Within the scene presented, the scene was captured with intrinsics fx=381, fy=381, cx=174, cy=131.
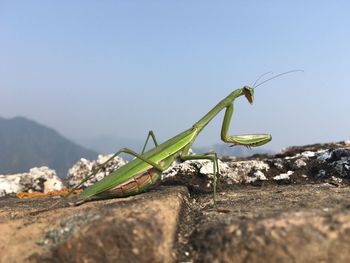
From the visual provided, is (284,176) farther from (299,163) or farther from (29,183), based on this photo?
(29,183)

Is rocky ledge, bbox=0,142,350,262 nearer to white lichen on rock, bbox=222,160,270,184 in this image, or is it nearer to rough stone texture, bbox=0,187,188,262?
rough stone texture, bbox=0,187,188,262

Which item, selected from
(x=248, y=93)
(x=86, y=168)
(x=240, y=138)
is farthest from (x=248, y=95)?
(x=86, y=168)

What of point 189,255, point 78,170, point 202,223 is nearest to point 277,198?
point 202,223

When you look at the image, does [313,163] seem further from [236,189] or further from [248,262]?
[248,262]

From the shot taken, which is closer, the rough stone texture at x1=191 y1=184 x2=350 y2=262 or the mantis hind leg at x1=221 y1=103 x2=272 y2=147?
the rough stone texture at x1=191 y1=184 x2=350 y2=262

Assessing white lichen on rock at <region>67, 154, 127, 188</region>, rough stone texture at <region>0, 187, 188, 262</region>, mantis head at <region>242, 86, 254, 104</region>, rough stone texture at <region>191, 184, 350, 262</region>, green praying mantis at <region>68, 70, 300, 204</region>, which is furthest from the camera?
white lichen on rock at <region>67, 154, 127, 188</region>

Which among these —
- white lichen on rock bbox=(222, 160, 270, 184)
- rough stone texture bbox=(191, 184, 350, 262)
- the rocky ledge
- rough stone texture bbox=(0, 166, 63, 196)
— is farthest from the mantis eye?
rough stone texture bbox=(0, 166, 63, 196)

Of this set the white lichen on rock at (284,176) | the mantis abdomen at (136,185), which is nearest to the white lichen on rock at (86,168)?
the mantis abdomen at (136,185)
